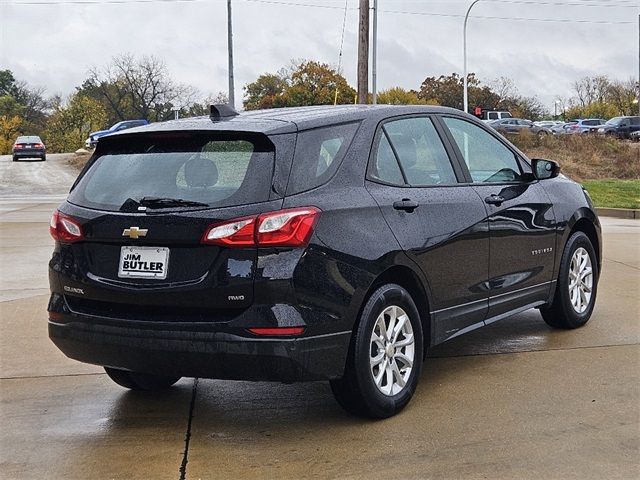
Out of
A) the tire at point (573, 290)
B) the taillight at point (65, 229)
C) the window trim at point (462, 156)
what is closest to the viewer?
the taillight at point (65, 229)

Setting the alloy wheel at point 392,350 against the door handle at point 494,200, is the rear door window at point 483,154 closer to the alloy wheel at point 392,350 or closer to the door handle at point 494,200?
the door handle at point 494,200

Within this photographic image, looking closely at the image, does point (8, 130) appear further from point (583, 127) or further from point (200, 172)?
point (200, 172)

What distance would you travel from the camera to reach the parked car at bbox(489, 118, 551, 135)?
48.2 metres

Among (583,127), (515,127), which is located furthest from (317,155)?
(583,127)

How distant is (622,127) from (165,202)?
2025 inches

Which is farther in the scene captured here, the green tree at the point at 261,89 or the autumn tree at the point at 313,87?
the green tree at the point at 261,89

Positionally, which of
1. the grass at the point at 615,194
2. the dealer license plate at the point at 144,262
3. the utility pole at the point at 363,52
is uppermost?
the utility pole at the point at 363,52

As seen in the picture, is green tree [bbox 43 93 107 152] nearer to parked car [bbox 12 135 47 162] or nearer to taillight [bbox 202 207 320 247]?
parked car [bbox 12 135 47 162]

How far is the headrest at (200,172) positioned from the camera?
4.26m

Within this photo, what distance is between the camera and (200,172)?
430 centimetres

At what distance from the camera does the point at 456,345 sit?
6.27m

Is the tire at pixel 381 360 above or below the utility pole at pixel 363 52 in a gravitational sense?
below

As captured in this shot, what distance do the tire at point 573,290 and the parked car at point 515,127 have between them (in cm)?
4106

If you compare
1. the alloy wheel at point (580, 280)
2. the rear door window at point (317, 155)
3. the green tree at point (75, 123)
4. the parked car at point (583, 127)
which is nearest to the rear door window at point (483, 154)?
the alloy wheel at point (580, 280)
